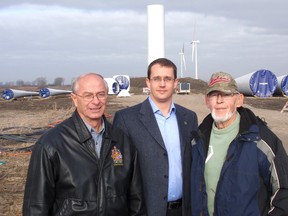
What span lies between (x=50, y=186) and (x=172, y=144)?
138 cm

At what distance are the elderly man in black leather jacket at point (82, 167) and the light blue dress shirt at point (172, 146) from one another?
742 millimetres

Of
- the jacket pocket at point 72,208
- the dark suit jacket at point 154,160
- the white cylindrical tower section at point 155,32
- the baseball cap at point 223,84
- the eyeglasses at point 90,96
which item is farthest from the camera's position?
the white cylindrical tower section at point 155,32

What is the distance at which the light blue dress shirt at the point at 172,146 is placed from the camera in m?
3.78

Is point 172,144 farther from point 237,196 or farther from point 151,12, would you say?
point 151,12

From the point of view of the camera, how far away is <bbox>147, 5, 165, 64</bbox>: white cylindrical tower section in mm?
20469

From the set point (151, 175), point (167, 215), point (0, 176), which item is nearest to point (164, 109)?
point (151, 175)

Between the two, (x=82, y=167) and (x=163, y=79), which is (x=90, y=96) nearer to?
(x=82, y=167)

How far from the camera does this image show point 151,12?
2053 centimetres

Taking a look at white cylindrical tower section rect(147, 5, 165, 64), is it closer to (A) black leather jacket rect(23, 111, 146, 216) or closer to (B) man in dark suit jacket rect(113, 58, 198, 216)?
(B) man in dark suit jacket rect(113, 58, 198, 216)

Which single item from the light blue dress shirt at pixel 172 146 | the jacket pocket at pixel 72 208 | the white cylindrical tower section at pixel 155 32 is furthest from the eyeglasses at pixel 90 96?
the white cylindrical tower section at pixel 155 32

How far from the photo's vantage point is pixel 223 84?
3354 millimetres

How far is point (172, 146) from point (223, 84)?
85 centimetres

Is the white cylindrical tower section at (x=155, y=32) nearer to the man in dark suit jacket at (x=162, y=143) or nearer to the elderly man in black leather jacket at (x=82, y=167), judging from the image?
the man in dark suit jacket at (x=162, y=143)

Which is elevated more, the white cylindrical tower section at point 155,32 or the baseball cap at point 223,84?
the white cylindrical tower section at point 155,32
